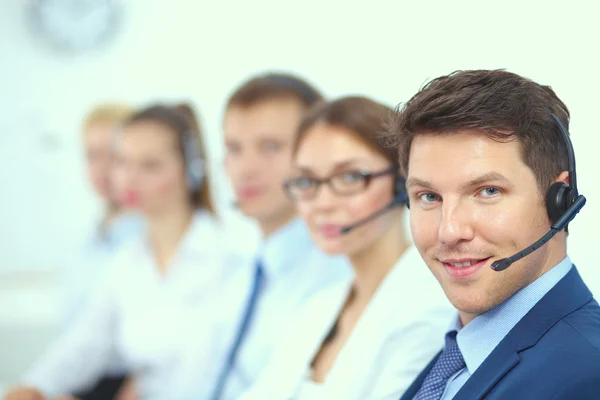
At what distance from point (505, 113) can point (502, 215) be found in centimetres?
12

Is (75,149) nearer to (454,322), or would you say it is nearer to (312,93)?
(312,93)

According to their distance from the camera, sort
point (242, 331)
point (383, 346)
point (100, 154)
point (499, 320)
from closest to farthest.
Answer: point (499, 320) → point (383, 346) → point (242, 331) → point (100, 154)

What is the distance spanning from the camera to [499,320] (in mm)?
988

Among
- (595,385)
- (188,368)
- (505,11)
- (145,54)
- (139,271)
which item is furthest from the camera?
(145,54)

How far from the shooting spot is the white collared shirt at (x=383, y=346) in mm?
1313

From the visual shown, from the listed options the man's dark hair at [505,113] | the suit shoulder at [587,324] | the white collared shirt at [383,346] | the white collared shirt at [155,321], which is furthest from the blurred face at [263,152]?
the suit shoulder at [587,324]

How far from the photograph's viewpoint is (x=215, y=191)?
102 inches

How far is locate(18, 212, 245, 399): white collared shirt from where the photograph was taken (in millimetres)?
2213

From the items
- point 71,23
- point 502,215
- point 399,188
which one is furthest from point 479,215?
point 71,23

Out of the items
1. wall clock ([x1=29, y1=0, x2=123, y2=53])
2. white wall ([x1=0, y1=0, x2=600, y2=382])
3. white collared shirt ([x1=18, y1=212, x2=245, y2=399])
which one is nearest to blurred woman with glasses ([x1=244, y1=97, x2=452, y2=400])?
white wall ([x1=0, y1=0, x2=600, y2=382])

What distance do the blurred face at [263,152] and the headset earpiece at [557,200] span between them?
115cm

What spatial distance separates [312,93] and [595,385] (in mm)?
1379

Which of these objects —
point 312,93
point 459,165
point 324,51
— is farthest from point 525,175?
point 324,51

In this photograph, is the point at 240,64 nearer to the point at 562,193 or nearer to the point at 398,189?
the point at 398,189
